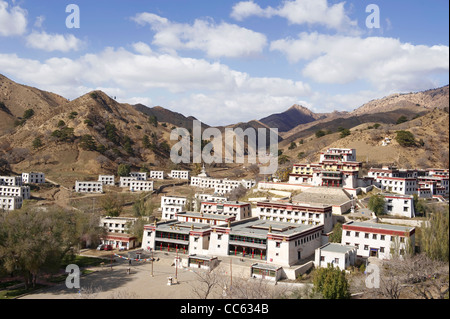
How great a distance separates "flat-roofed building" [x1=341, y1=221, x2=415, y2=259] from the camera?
124 feet

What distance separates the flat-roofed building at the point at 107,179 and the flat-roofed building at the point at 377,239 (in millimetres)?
68810

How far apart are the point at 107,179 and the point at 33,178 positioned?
16450mm

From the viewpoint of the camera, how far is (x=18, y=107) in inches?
6599

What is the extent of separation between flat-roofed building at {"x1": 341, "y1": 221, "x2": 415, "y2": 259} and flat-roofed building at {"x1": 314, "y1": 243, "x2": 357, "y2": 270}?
1.81 m

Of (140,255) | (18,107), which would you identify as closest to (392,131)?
(140,255)

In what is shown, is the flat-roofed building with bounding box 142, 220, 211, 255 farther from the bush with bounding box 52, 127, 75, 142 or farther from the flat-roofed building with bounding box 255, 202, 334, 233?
the bush with bounding box 52, 127, 75, 142

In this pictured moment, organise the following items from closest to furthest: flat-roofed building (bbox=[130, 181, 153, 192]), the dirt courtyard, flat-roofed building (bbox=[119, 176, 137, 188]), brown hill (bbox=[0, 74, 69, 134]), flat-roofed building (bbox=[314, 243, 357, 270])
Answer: the dirt courtyard < flat-roofed building (bbox=[314, 243, 357, 270]) < flat-roofed building (bbox=[130, 181, 153, 192]) < flat-roofed building (bbox=[119, 176, 137, 188]) < brown hill (bbox=[0, 74, 69, 134])

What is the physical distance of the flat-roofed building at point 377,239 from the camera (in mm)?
37688

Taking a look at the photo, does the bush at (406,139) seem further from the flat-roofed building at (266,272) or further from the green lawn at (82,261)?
the green lawn at (82,261)

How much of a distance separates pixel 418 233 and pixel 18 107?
6611 inches

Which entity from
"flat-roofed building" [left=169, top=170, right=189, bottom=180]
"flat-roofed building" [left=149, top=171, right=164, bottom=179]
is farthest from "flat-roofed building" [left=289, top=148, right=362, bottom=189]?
"flat-roofed building" [left=149, top=171, right=164, bottom=179]

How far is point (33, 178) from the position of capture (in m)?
89.9

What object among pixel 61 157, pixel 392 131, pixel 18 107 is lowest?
pixel 61 157
